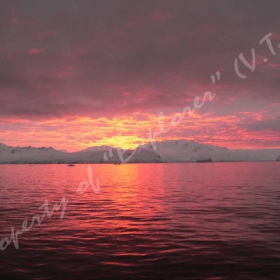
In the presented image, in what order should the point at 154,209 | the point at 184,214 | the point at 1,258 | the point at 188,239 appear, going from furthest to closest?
the point at 154,209
the point at 184,214
the point at 188,239
the point at 1,258

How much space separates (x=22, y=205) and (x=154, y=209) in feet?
54.6

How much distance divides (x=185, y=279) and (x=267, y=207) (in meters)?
26.5

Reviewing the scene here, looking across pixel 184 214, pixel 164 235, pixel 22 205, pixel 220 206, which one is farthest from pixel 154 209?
pixel 22 205

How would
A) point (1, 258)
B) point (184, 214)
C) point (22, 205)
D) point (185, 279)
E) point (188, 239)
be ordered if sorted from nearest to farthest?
point (185, 279) → point (1, 258) → point (188, 239) → point (184, 214) → point (22, 205)

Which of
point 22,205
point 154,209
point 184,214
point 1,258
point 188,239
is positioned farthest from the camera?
point 22,205

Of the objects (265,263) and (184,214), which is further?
(184,214)

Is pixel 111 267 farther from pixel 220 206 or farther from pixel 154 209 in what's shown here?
pixel 220 206

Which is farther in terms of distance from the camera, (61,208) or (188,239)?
(61,208)

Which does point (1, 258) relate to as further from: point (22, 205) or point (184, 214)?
point (22, 205)

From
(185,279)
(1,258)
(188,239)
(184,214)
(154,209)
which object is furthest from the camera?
(154,209)

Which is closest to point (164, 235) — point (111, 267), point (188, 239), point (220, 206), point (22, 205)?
point (188, 239)

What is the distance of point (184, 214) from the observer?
34031mm

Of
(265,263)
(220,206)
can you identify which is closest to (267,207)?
(220,206)

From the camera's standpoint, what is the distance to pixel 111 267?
1727 centimetres
